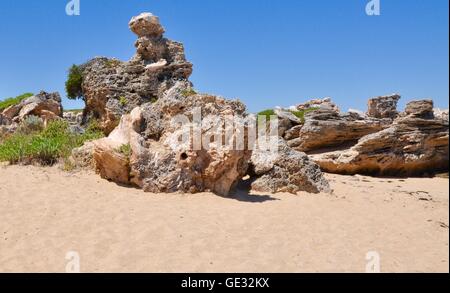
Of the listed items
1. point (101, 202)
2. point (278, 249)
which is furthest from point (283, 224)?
point (101, 202)

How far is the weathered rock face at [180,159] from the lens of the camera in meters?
10.3

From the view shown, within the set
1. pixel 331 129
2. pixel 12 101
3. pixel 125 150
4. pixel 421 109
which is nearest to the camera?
pixel 125 150

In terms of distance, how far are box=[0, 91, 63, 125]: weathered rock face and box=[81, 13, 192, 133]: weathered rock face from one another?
4.20m

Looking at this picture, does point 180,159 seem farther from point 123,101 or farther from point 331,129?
point 331,129

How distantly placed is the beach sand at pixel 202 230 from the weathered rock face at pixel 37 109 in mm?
10136

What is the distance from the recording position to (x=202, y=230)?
7.61 metres

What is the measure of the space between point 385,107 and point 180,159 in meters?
19.5

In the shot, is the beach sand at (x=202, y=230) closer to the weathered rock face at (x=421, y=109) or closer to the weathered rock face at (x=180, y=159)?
the weathered rock face at (x=180, y=159)

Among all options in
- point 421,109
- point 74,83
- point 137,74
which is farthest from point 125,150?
point 421,109

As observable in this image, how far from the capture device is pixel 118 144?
11.1 m

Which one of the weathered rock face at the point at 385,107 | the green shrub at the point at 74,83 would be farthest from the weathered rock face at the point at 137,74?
the weathered rock face at the point at 385,107
